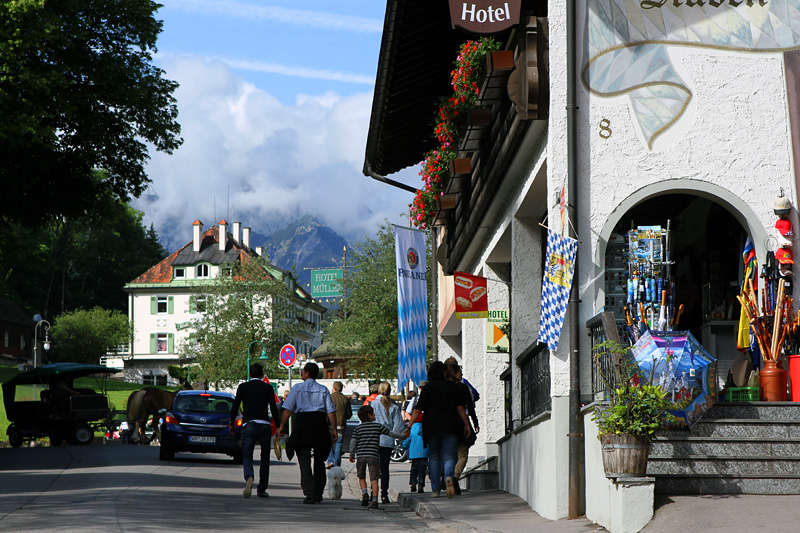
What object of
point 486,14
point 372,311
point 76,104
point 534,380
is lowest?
point 534,380

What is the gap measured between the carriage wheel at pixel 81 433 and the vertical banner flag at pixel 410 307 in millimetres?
12478

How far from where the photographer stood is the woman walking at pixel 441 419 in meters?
15.3

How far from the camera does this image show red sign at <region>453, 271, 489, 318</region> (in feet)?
65.0

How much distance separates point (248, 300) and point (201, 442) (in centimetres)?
4386

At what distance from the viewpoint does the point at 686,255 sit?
17.7 m

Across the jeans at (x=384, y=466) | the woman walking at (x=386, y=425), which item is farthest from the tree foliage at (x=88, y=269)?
the jeans at (x=384, y=466)

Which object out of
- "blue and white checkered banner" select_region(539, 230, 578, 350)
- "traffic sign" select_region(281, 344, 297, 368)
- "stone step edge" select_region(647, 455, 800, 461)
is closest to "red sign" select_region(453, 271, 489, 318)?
"blue and white checkered banner" select_region(539, 230, 578, 350)

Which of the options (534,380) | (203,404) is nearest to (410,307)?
(203,404)

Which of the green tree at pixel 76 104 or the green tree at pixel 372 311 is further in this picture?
the green tree at pixel 372 311

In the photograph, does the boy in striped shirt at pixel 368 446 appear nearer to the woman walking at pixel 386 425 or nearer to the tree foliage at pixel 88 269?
the woman walking at pixel 386 425

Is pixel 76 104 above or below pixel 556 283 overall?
above

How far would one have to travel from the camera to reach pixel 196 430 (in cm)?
2452

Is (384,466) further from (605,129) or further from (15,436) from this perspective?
(15,436)

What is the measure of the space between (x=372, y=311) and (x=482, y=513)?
156 ft
